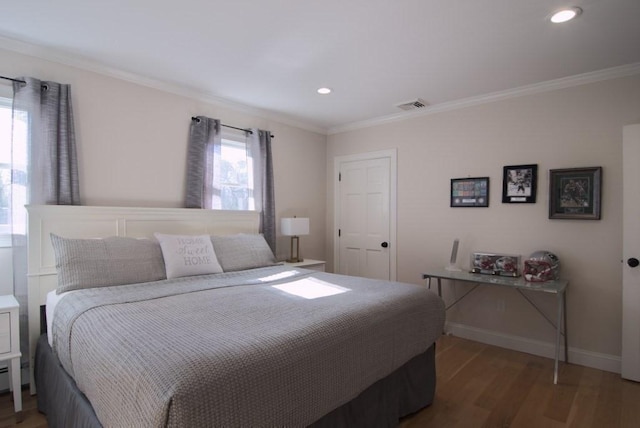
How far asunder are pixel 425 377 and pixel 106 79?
3.42 m

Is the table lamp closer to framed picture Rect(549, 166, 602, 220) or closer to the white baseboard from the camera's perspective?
the white baseboard

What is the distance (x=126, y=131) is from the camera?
296cm

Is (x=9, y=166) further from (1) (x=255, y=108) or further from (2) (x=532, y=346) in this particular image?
(2) (x=532, y=346)

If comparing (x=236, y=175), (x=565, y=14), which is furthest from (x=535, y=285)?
(x=236, y=175)

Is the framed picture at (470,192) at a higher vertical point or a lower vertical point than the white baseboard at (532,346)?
higher

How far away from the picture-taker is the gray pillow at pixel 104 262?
7.23 feet

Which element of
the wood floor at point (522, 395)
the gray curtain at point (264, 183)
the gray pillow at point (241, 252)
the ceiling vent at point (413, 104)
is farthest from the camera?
the gray curtain at point (264, 183)

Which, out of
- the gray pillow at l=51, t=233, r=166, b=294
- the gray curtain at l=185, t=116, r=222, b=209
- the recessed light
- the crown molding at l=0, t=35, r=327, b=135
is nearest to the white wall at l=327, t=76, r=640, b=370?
the recessed light

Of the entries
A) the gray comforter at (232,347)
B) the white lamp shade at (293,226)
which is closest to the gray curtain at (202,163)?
the white lamp shade at (293,226)

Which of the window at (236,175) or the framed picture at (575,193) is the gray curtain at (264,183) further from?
the framed picture at (575,193)

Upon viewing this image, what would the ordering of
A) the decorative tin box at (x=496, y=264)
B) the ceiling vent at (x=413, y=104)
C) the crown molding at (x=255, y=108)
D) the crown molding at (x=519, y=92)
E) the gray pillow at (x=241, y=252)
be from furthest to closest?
the ceiling vent at (x=413, y=104), the decorative tin box at (x=496, y=264), the gray pillow at (x=241, y=252), the crown molding at (x=519, y=92), the crown molding at (x=255, y=108)

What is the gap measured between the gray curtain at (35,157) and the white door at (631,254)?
14.2ft

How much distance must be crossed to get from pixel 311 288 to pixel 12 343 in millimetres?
1850

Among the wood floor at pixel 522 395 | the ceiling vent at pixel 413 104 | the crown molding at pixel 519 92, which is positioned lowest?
the wood floor at pixel 522 395
